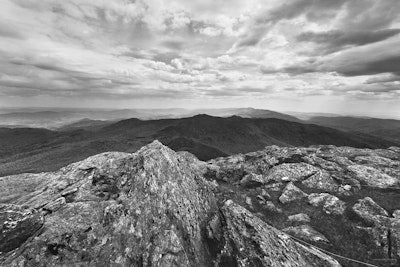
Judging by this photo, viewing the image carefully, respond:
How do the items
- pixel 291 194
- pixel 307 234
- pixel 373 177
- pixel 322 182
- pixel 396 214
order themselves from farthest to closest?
pixel 373 177 < pixel 322 182 < pixel 291 194 < pixel 396 214 < pixel 307 234

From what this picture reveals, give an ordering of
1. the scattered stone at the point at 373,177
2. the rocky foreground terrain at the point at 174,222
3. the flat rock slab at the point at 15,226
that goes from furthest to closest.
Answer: the scattered stone at the point at 373,177 → the rocky foreground terrain at the point at 174,222 → the flat rock slab at the point at 15,226

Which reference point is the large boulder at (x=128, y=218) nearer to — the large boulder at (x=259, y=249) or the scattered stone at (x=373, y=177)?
the large boulder at (x=259, y=249)

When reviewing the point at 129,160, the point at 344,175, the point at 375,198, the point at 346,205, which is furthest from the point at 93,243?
the point at 344,175

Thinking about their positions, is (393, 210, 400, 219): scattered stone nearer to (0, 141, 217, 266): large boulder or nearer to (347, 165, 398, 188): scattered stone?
(347, 165, 398, 188): scattered stone

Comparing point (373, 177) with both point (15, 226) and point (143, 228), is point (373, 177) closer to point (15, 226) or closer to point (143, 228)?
point (143, 228)

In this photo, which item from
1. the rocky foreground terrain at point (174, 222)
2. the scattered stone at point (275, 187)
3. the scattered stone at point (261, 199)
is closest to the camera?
the rocky foreground terrain at point (174, 222)

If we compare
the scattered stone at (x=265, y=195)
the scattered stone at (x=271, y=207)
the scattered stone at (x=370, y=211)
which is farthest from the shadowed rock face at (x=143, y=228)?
the scattered stone at (x=265, y=195)

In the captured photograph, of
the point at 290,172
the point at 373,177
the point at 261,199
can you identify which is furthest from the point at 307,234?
the point at 373,177
